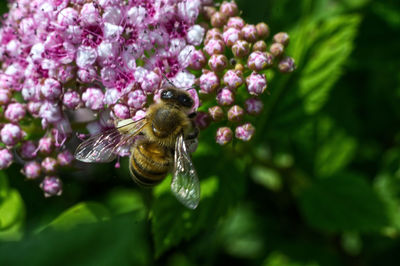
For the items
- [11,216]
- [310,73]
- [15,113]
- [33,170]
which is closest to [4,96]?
[15,113]

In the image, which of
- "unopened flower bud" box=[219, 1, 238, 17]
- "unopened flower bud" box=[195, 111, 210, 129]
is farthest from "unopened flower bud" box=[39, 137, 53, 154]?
"unopened flower bud" box=[219, 1, 238, 17]

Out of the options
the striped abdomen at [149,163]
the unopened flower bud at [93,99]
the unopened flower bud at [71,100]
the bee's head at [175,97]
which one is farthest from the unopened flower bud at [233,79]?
the unopened flower bud at [71,100]

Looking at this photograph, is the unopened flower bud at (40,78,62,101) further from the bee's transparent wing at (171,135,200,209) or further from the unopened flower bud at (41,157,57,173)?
the bee's transparent wing at (171,135,200,209)

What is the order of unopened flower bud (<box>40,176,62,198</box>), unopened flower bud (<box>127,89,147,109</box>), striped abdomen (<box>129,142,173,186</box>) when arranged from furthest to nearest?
unopened flower bud (<box>40,176,62,198</box>) < unopened flower bud (<box>127,89,147,109</box>) < striped abdomen (<box>129,142,173,186</box>)

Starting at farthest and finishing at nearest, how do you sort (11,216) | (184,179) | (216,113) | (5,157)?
(11,216)
(5,157)
(216,113)
(184,179)

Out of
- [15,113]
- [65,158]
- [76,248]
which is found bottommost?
[65,158]

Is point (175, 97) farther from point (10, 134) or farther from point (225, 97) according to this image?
point (10, 134)
